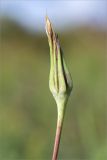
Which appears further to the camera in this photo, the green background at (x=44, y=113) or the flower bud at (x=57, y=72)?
the green background at (x=44, y=113)

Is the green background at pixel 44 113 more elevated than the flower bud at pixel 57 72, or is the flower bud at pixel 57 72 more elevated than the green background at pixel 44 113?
the flower bud at pixel 57 72

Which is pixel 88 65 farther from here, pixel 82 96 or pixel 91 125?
pixel 91 125

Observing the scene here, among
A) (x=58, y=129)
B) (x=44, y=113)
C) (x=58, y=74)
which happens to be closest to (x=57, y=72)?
(x=58, y=74)

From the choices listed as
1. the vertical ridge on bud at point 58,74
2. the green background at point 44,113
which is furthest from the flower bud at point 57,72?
the green background at point 44,113

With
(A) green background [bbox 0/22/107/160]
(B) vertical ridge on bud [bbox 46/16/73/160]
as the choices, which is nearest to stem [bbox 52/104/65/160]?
(B) vertical ridge on bud [bbox 46/16/73/160]

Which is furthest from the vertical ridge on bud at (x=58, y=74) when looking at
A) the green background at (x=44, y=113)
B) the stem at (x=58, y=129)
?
the green background at (x=44, y=113)

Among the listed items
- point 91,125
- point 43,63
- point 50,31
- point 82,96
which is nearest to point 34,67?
point 43,63

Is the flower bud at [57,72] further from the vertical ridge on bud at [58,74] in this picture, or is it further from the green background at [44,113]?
the green background at [44,113]

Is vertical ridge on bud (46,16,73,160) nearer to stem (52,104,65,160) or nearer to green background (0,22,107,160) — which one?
stem (52,104,65,160)

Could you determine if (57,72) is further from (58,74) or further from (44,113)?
(44,113)
